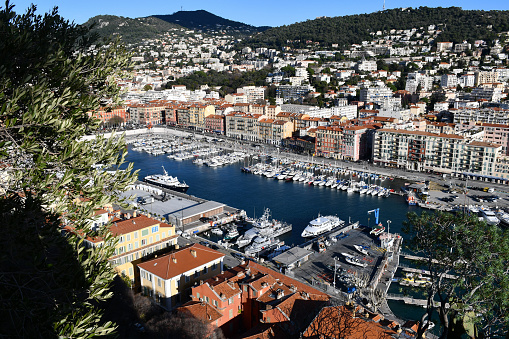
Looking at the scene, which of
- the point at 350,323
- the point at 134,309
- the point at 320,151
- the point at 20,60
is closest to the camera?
the point at 20,60

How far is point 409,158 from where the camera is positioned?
78.5 ft

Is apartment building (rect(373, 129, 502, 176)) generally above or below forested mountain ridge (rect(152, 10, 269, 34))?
below

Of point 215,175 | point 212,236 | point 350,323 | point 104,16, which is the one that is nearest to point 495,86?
point 215,175

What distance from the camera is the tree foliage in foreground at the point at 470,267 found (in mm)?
4758

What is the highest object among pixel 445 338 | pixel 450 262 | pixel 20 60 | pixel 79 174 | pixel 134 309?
pixel 20 60

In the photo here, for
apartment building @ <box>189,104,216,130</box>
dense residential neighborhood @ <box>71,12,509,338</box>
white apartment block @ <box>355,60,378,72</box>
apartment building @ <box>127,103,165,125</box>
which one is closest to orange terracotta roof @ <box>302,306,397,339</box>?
dense residential neighborhood @ <box>71,12,509,338</box>

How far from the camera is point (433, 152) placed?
23.1m

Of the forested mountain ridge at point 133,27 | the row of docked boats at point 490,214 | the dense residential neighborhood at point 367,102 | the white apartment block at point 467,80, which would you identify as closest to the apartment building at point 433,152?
the dense residential neighborhood at point 367,102

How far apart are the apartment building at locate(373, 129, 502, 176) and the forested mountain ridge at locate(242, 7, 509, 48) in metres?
45.0

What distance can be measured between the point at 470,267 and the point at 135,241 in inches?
304

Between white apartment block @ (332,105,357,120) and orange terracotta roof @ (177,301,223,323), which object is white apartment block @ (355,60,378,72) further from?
orange terracotta roof @ (177,301,223,323)

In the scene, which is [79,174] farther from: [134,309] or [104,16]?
[104,16]

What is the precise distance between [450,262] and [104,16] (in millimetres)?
115478

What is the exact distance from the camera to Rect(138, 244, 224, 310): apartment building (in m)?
9.04
